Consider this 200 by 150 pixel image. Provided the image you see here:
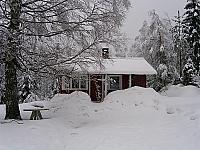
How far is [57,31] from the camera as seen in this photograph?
12766 mm

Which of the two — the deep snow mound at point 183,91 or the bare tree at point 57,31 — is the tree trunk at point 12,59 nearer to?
the bare tree at point 57,31

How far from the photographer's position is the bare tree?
11938 millimetres

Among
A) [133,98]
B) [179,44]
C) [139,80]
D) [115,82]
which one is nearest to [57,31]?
[133,98]

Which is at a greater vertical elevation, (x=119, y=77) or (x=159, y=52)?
(x=159, y=52)

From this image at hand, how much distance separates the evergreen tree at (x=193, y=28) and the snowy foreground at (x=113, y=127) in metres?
14.9

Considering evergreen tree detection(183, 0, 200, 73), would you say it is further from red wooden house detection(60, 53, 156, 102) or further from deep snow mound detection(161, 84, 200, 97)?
red wooden house detection(60, 53, 156, 102)

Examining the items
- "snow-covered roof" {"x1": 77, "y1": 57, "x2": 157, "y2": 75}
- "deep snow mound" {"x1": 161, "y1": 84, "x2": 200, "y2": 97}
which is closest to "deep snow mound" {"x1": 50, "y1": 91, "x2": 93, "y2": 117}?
"snow-covered roof" {"x1": 77, "y1": 57, "x2": 157, "y2": 75}

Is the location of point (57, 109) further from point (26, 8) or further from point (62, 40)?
point (26, 8)

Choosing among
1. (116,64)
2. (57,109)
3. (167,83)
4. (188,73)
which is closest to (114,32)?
(57,109)

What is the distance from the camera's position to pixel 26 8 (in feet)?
41.3

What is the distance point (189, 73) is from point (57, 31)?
71.5ft

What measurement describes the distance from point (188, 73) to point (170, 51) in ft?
28.1

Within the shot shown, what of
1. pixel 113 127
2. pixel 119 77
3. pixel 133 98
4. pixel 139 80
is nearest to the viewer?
pixel 113 127

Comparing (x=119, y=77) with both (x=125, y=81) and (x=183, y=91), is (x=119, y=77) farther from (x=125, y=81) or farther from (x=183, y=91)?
(x=183, y=91)
